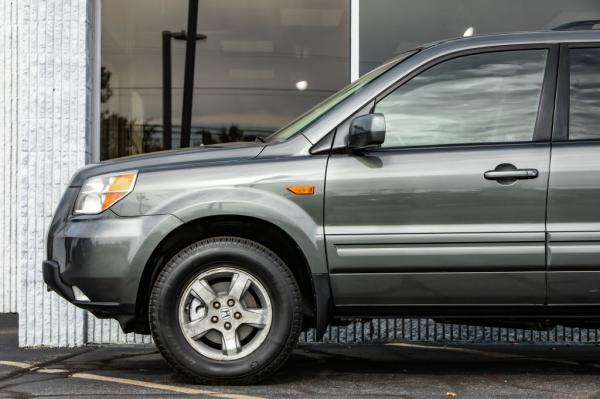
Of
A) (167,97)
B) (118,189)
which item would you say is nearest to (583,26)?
(118,189)

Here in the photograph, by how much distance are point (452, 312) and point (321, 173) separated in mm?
1022

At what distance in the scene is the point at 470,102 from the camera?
542 cm

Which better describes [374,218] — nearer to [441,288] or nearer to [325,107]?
[441,288]

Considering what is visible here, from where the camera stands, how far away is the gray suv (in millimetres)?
5180

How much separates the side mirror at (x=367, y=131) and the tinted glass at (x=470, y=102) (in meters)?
0.22

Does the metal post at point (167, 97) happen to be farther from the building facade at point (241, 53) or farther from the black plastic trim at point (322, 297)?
the black plastic trim at point (322, 297)

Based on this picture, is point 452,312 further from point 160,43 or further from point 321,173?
point 160,43

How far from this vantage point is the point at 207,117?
27.3ft

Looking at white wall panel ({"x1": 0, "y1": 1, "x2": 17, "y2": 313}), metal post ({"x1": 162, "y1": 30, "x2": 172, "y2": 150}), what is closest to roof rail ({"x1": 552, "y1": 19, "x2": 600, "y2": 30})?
metal post ({"x1": 162, "y1": 30, "x2": 172, "y2": 150})

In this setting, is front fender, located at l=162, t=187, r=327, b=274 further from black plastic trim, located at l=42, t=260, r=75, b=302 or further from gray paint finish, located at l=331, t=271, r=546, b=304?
black plastic trim, located at l=42, t=260, r=75, b=302

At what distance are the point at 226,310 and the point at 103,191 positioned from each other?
0.93 metres

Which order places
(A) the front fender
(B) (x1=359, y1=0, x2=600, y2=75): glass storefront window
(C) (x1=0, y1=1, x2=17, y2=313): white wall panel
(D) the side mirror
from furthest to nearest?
(C) (x1=0, y1=1, x2=17, y2=313): white wall panel, (B) (x1=359, y1=0, x2=600, y2=75): glass storefront window, (A) the front fender, (D) the side mirror

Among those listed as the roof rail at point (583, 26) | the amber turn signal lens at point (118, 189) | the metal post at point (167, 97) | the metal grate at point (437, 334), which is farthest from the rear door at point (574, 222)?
the metal post at point (167, 97)

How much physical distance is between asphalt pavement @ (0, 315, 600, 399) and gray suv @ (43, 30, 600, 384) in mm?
332
